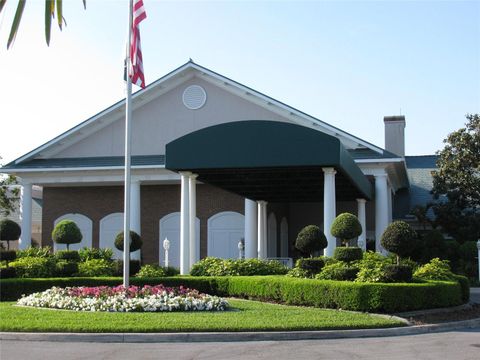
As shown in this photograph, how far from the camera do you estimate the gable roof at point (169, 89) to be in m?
28.8

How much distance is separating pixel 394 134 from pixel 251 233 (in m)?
16.3

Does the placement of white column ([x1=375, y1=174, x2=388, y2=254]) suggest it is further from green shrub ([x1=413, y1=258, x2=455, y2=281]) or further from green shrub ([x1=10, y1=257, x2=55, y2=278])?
green shrub ([x1=10, y1=257, x2=55, y2=278])

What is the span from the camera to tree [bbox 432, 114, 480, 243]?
107 ft

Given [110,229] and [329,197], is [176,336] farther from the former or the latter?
[110,229]

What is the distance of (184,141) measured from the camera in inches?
760

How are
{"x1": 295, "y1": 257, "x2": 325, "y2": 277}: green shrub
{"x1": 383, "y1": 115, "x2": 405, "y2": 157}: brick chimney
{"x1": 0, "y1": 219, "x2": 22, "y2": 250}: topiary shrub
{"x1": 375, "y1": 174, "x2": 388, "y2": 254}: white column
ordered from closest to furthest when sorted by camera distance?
{"x1": 295, "y1": 257, "x2": 325, "y2": 277}: green shrub < {"x1": 0, "y1": 219, "x2": 22, "y2": 250}: topiary shrub < {"x1": 375, "y1": 174, "x2": 388, "y2": 254}: white column < {"x1": 383, "y1": 115, "x2": 405, "y2": 157}: brick chimney

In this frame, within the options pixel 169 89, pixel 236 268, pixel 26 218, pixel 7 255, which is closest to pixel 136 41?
pixel 236 268

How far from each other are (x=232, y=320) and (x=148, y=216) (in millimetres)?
21137

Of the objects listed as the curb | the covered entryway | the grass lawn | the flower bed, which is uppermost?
the covered entryway

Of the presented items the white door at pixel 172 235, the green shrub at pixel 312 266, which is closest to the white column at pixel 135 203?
the white door at pixel 172 235

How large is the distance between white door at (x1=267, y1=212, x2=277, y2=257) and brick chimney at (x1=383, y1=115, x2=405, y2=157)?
33.3 feet

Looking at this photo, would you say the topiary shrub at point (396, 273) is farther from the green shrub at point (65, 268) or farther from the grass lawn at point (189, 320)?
the green shrub at point (65, 268)

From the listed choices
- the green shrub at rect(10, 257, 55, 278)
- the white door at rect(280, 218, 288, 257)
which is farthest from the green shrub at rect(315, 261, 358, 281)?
the white door at rect(280, 218, 288, 257)

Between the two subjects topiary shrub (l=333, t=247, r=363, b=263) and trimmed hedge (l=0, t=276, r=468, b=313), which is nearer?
trimmed hedge (l=0, t=276, r=468, b=313)
